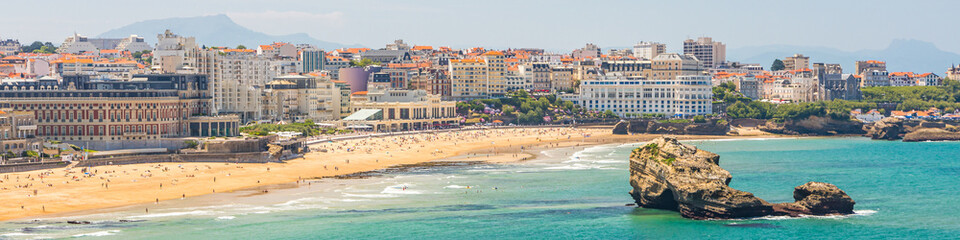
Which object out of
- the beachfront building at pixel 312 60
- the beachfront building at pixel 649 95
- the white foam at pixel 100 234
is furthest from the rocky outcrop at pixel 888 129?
the white foam at pixel 100 234

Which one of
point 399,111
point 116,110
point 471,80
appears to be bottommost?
point 399,111

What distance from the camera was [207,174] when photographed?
260 ft

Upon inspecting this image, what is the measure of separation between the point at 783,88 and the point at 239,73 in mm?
100673

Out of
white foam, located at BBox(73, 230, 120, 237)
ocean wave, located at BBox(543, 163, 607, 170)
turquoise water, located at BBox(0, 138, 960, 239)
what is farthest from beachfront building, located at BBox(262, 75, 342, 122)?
white foam, located at BBox(73, 230, 120, 237)

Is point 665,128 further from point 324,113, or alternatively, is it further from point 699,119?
point 324,113

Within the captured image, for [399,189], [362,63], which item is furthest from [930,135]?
[399,189]

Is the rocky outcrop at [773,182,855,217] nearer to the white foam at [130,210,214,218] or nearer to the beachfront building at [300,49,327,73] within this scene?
the white foam at [130,210,214,218]

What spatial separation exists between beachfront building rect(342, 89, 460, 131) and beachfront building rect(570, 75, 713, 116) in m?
30.9

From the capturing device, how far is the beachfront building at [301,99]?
130 meters

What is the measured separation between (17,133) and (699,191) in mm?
52292

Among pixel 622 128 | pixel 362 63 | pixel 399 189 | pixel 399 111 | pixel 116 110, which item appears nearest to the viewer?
pixel 399 189

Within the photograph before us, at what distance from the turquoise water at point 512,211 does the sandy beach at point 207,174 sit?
3.57 metres

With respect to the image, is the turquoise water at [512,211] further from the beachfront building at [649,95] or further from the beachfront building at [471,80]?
the beachfront building at [471,80]

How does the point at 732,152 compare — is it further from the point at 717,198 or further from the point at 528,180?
the point at 717,198
